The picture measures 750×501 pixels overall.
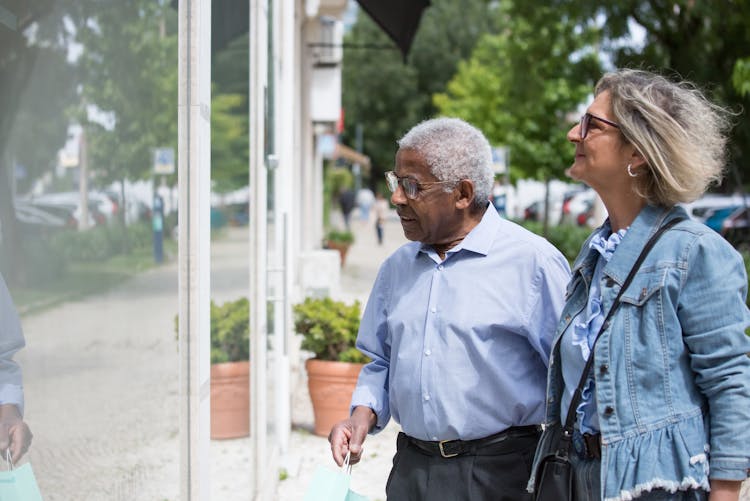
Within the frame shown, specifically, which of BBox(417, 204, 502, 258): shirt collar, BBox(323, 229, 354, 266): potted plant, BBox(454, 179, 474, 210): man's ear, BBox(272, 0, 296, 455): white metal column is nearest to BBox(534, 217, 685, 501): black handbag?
BBox(417, 204, 502, 258): shirt collar

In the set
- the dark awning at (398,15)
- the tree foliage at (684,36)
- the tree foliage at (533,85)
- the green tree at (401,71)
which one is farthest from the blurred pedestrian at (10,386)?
the green tree at (401,71)

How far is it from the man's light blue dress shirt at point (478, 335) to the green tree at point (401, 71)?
56535mm

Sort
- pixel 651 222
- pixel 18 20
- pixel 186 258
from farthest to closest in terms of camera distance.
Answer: pixel 186 258
pixel 651 222
pixel 18 20

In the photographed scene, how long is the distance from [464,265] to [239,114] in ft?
5.68

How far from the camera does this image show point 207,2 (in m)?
2.95

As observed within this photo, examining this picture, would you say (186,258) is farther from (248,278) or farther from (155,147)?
(248,278)

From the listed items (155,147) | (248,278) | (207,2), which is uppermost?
(207,2)

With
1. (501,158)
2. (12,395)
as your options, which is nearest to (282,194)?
(12,395)

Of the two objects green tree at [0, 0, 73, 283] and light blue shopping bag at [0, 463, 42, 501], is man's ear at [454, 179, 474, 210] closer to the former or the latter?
green tree at [0, 0, 73, 283]

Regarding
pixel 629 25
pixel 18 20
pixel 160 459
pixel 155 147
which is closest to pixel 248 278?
pixel 155 147

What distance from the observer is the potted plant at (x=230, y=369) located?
3.43 metres

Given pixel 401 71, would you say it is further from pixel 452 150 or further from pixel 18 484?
pixel 18 484

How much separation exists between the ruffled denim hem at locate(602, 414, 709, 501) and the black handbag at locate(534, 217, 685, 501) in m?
0.15

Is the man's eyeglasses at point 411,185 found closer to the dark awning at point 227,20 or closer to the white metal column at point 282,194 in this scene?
the dark awning at point 227,20
